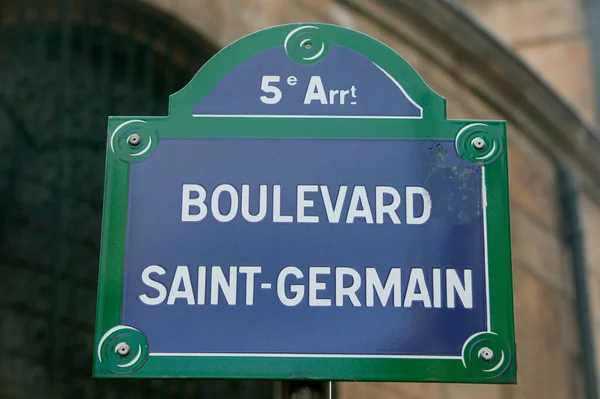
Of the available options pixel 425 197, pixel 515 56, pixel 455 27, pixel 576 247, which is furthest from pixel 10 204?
pixel 576 247

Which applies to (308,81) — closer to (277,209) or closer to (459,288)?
(277,209)

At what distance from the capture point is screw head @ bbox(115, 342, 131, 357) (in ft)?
8.11

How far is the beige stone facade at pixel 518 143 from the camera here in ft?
19.3

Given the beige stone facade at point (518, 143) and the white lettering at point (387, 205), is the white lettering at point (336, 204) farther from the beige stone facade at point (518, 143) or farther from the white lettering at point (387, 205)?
the beige stone facade at point (518, 143)

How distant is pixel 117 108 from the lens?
5344 mm

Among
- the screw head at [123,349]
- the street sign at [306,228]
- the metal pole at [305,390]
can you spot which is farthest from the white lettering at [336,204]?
the screw head at [123,349]

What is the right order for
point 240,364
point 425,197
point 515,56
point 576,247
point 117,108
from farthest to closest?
point 576,247 < point 515,56 < point 117,108 < point 425,197 < point 240,364

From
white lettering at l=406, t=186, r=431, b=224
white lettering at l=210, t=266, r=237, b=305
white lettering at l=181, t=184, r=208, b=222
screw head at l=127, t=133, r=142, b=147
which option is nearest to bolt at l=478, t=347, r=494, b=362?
white lettering at l=406, t=186, r=431, b=224

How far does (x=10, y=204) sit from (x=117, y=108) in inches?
27.9

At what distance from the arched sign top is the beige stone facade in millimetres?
2712

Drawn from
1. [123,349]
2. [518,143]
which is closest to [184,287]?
[123,349]

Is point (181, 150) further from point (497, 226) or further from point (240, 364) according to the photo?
point (497, 226)

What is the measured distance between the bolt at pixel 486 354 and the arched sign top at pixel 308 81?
0.58 meters

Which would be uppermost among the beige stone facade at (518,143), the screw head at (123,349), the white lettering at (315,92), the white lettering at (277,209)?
the beige stone facade at (518,143)
